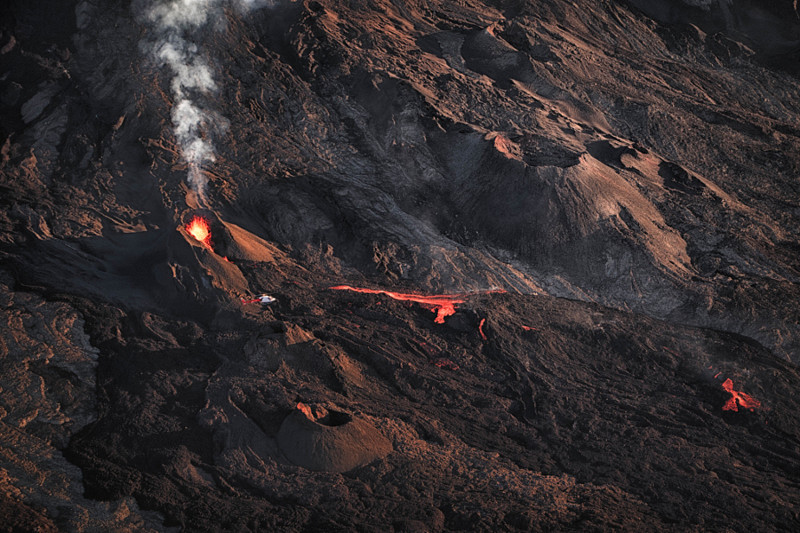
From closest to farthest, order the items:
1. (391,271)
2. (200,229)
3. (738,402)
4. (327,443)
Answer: (327,443) → (738,402) → (200,229) → (391,271)

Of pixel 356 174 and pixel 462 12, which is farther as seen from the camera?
pixel 462 12

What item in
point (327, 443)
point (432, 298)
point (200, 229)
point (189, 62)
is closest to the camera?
point (327, 443)

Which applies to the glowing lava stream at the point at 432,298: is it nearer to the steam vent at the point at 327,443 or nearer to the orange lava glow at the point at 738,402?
the steam vent at the point at 327,443

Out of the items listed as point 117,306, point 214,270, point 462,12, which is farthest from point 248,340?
point 462,12

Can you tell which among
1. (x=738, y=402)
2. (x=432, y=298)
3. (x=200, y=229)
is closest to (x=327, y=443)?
(x=432, y=298)

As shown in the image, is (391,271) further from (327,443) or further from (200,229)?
(327,443)

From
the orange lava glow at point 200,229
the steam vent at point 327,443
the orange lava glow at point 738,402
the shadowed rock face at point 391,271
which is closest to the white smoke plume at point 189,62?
the shadowed rock face at point 391,271

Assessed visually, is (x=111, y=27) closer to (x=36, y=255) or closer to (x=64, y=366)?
(x=36, y=255)
